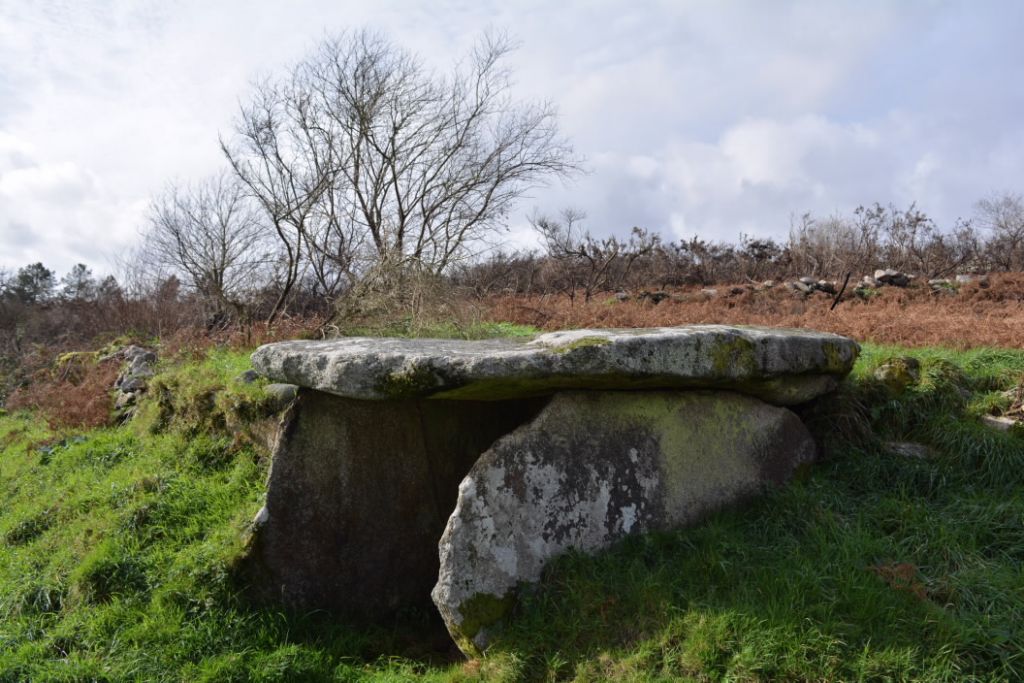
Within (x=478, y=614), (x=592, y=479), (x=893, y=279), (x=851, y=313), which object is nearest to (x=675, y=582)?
(x=592, y=479)

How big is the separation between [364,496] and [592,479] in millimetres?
1725

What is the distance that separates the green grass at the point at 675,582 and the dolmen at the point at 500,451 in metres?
0.21

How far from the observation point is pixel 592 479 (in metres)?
4.65

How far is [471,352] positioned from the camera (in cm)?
473

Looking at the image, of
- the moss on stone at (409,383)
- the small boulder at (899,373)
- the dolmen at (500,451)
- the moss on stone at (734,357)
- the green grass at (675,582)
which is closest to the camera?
the green grass at (675,582)

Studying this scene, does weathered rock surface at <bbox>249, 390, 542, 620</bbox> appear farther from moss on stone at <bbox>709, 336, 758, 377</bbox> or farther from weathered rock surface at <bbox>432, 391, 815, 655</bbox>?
moss on stone at <bbox>709, 336, 758, 377</bbox>

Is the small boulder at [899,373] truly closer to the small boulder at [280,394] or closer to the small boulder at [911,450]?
the small boulder at [911,450]

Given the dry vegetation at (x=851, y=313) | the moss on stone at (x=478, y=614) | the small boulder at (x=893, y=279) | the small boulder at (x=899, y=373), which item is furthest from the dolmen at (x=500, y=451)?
the small boulder at (x=893, y=279)

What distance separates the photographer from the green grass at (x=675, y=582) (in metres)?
3.64

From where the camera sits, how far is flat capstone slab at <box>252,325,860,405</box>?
4.46 metres

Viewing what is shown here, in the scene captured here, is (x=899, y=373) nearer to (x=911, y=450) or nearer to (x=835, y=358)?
(x=911, y=450)

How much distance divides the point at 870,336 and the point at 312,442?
23.0 ft

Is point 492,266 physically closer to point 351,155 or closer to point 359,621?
point 351,155

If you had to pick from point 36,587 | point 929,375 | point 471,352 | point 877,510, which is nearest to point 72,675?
point 36,587
